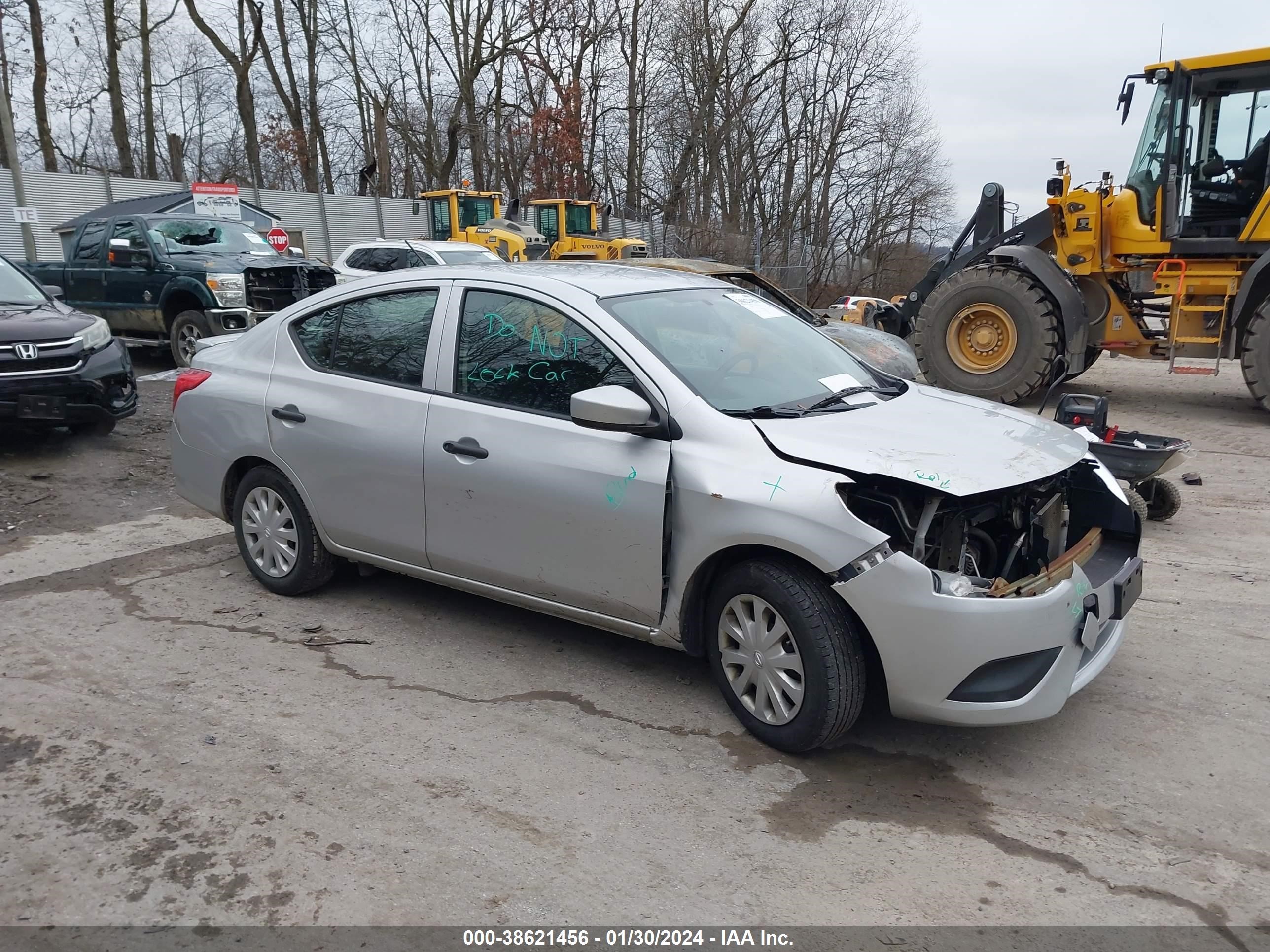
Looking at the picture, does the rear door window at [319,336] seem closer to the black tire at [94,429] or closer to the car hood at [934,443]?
the car hood at [934,443]

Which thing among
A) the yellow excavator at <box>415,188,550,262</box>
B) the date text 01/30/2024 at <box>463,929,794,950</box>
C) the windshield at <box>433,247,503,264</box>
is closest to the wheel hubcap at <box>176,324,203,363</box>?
the windshield at <box>433,247,503,264</box>

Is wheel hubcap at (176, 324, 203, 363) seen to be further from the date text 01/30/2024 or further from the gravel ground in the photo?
the date text 01/30/2024

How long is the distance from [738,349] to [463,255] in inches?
443

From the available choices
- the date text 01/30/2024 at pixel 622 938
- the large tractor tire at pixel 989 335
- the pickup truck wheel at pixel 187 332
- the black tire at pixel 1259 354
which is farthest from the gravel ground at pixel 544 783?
the pickup truck wheel at pixel 187 332

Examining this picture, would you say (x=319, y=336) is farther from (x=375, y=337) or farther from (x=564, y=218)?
(x=564, y=218)

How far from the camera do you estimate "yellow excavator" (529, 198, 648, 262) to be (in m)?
23.4

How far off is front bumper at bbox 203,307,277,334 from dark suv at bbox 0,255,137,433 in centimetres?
273

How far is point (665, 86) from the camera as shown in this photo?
37.1 metres

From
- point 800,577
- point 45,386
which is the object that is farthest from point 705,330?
point 45,386

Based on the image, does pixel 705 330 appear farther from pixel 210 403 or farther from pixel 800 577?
pixel 210 403

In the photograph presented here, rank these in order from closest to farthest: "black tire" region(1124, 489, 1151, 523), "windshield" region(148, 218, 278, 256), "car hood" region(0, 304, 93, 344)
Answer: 1. "black tire" region(1124, 489, 1151, 523)
2. "car hood" region(0, 304, 93, 344)
3. "windshield" region(148, 218, 278, 256)

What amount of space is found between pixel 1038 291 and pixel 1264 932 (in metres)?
9.52

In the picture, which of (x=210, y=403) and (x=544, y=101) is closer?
(x=210, y=403)

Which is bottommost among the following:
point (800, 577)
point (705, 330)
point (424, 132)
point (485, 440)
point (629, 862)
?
point (629, 862)
